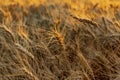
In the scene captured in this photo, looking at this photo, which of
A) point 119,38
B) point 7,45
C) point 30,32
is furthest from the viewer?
point 30,32

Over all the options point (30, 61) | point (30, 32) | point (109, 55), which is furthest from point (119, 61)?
point (30, 32)

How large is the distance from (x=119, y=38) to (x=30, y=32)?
0.97m

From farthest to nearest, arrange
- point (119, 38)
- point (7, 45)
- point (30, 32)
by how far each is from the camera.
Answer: point (30, 32) < point (7, 45) < point (119, 38)

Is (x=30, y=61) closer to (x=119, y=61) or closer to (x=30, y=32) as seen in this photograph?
(x=119, y=61)

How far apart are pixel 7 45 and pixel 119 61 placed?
0.80 meters

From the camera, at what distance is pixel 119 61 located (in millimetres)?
2287

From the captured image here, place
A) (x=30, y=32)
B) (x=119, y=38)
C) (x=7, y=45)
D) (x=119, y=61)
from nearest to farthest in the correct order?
(x=119, y=61), (x=119, y=38), (x=7, y=45), (x=30, y=32)

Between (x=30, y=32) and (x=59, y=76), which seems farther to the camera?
(x=30, y=32)

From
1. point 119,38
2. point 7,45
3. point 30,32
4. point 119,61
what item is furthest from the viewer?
point 30,32

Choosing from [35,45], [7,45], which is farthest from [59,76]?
[7,45]

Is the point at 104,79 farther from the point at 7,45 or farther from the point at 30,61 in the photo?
the point at 7,45

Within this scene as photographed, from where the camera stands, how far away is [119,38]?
2457 mm

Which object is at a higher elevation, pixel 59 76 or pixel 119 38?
pixel 119 38

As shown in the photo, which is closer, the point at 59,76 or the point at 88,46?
the point at 59,76
